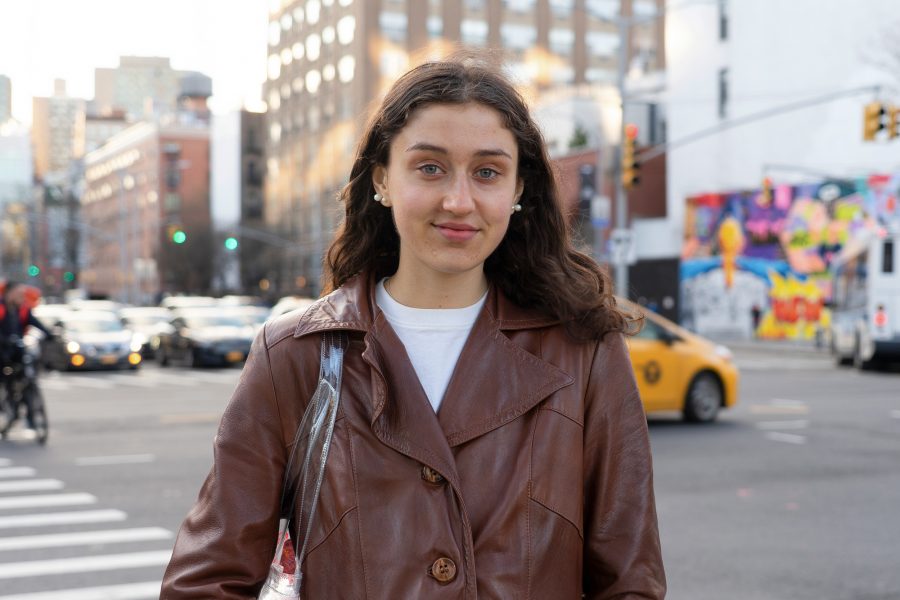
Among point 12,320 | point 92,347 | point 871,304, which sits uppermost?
point 871,304

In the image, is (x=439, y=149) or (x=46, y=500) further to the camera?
(x=46, y=500)

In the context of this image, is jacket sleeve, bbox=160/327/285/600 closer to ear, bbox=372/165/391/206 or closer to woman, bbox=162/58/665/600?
woman, bbox=162/58/665/600

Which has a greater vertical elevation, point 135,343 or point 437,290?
point 437,290

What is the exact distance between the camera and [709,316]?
4397 cm

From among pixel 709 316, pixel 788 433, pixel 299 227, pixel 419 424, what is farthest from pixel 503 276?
pixel 299 227

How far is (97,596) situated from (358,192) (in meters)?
4.72

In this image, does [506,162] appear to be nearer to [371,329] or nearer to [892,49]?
[371,329]

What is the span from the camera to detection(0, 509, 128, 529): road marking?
28.9 feet

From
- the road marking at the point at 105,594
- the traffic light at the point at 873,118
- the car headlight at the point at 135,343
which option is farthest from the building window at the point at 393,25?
the road marking at the point at 105,594

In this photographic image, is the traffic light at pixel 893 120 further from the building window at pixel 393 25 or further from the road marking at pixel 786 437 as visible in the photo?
the building window at pixel 393 25

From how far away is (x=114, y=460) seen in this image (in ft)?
39.8

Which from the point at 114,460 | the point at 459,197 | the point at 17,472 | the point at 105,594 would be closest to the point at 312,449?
the point at 459,197

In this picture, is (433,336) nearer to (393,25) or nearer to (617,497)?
(617,497)

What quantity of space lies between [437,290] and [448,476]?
44 centimetres
